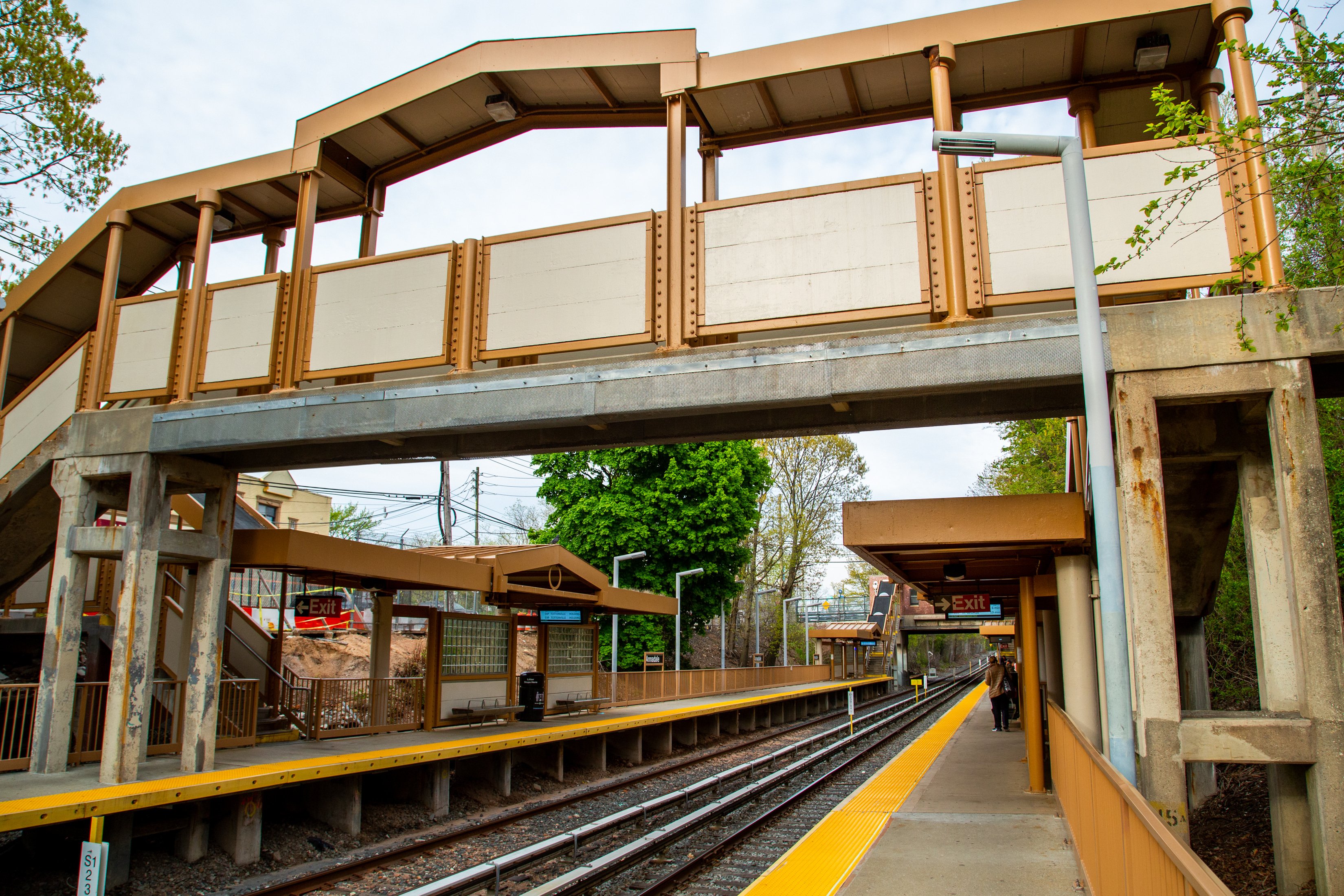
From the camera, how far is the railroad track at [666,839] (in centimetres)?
857

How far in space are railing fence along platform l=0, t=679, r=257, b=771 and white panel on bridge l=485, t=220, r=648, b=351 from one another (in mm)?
6011

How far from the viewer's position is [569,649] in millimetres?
21344

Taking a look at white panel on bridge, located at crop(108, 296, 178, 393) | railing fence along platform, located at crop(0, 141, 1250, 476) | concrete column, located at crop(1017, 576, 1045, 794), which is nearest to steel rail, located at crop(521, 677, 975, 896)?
concrete column, located at crop(1017, 576, 1045, 794)

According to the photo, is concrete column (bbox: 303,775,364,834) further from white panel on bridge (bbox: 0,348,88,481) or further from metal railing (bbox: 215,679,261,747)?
white panel on bridge (bbox: 0,348,88,481)

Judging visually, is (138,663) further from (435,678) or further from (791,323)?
(791,323)

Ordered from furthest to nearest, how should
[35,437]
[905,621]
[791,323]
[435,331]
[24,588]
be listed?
1. [905,621]
2. [24,588]
3. [35,437]
4. [435,331]
5. [791,323]

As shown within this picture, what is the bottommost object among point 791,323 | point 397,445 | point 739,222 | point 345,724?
point 345,724

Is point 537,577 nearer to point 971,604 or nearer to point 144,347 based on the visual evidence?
point 144,347

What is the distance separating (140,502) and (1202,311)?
11.0m

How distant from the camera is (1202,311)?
723 cm

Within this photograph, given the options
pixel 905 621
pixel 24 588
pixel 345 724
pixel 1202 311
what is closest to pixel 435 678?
pixel 345 724

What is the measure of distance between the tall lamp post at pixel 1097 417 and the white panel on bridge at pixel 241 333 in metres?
7.63

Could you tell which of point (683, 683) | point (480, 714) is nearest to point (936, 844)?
point (480, 714)

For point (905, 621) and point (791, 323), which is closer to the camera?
point (791, 323)
